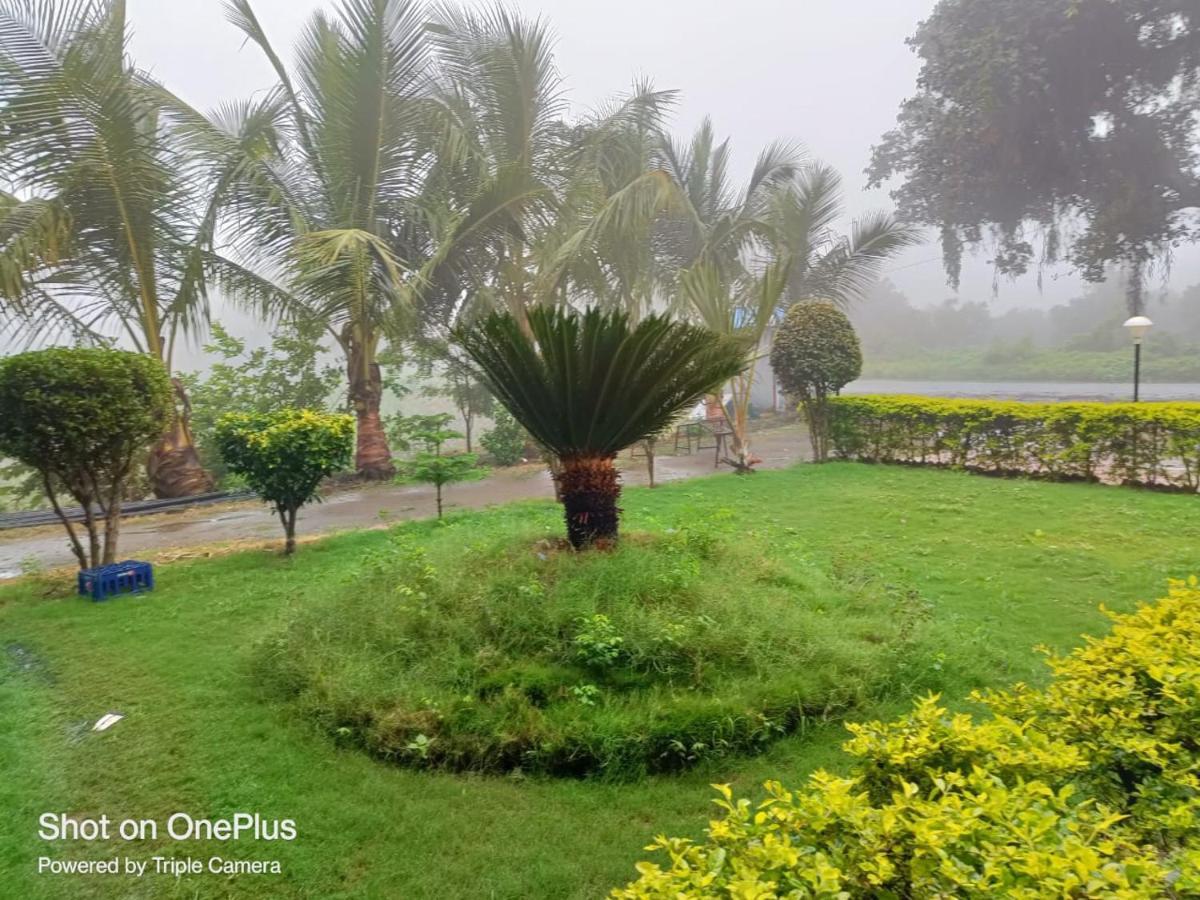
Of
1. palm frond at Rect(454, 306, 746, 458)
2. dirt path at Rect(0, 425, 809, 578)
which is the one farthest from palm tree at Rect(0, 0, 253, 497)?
palm frond at Rect(454, 306, 746, 458)

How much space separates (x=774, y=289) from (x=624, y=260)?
2.72m

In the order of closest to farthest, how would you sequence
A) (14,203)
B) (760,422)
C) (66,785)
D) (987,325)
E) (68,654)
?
1. (66,785)
2. (68,654)
3. (14,203)
4. (760,422)
5. (987,325)

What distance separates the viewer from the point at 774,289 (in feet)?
28.6

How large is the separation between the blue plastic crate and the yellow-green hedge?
486 centimetres

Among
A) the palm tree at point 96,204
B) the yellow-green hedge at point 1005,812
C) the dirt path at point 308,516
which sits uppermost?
the palm tree at point 96,204

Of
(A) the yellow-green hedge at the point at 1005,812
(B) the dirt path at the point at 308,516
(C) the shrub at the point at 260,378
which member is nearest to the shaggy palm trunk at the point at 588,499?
(A) the yellow-green hedge at the point at 1005,812

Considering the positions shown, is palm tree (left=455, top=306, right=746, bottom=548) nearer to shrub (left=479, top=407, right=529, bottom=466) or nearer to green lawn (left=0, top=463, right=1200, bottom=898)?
green lawn (left=0, top=463, right=1200, bottom=898)

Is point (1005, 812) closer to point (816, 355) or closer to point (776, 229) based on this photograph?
point (816, 355)

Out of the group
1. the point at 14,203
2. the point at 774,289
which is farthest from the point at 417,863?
the point at 14,203

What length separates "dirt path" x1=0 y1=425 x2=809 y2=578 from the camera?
6750 millimetres

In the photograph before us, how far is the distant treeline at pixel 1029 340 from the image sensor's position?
24.8 m

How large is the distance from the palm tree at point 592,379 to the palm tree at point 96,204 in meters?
5.04

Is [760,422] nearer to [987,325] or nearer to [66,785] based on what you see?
[66,785]

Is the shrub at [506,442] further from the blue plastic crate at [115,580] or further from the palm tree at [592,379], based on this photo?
the palm tree at [592,379]
